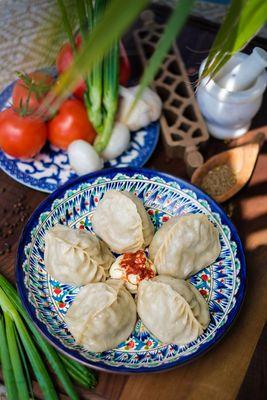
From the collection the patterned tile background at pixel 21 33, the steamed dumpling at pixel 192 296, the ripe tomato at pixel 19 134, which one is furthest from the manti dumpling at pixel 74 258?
the patterned tile background at pixel 21 33

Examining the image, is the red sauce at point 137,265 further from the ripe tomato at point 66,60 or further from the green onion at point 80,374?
the ripe tomato at point 66,60

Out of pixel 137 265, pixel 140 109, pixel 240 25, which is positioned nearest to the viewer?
pixel 240 25

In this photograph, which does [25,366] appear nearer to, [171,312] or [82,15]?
[171,312]

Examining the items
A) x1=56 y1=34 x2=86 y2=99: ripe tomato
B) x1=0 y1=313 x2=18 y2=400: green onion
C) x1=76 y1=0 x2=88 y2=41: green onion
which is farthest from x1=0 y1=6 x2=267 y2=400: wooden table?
A: x1=76 y1=0 x2=88 y2=41: green onion

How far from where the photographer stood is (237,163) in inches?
47.8

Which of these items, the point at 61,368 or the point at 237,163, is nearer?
the point at 61,368

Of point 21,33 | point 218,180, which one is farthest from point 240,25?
point 21,33

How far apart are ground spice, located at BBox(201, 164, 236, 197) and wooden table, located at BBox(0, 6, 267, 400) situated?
4 cm

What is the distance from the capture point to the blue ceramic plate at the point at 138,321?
0.88 meters

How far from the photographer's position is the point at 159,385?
91 cm

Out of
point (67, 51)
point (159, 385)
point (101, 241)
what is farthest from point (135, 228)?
point (67, 51)

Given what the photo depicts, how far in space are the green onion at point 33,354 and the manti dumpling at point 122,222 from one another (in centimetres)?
25

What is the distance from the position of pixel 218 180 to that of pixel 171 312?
411 mm

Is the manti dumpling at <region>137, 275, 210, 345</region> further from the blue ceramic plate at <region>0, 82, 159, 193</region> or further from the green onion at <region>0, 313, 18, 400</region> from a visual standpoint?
the blue ceramic plate at <region>0, 82, 159, 193</region>
